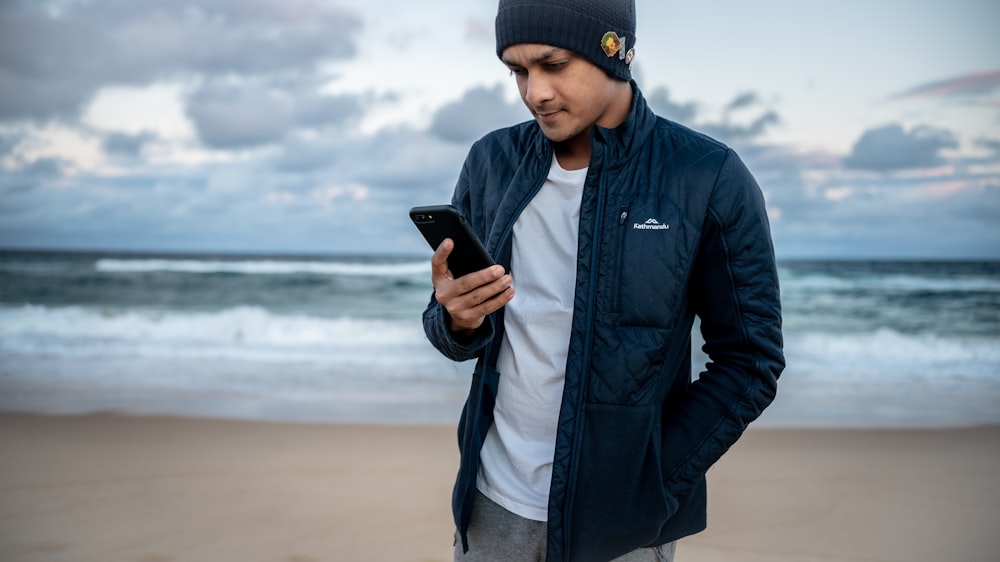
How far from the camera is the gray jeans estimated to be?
1786 mm

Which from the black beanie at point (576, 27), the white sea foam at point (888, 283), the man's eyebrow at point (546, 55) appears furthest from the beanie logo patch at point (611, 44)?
the white sea foam at point (888, 283)

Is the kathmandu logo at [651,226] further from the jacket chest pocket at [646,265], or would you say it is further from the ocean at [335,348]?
the ocean at [335,348]

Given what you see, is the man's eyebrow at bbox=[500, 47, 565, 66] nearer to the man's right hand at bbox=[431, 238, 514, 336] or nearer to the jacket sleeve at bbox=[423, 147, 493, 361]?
the man's right hand at bbox=[431, 238, 514, 336]

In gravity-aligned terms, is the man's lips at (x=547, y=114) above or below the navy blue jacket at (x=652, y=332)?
above

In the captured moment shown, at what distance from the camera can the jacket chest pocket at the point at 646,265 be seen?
1.64 metres

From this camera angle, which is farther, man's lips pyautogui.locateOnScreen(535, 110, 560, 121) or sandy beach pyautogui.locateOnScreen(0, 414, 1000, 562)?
sandy beach pyautogui.locateOnScreen(0, 414, 1000, 562)

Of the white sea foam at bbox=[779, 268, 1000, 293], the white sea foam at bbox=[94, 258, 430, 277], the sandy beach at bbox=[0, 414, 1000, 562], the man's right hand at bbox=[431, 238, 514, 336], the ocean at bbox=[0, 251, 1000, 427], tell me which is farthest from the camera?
the white sea foam at bbox=[94, 258, 430, 277]

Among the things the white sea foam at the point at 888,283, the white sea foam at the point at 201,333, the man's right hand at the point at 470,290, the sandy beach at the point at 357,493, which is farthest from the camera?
the white sea foam at the point at 888,283

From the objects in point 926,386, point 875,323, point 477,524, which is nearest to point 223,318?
point 926,386

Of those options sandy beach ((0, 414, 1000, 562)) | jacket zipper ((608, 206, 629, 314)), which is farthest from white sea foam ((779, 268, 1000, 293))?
jacket zipper ((608, 206, 629, 314))

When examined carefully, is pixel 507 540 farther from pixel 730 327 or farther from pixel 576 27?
pixel 576 27

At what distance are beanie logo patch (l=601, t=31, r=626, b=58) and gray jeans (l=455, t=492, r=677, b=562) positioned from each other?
1079 mm

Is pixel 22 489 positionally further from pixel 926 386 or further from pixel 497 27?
pixel 926 386

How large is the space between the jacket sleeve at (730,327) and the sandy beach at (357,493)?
3054 mm
